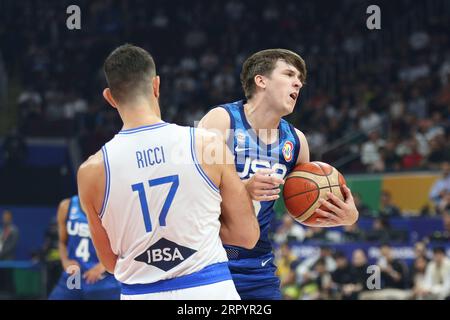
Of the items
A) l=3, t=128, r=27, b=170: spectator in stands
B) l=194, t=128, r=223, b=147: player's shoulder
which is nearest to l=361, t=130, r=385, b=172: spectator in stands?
l=3, t=128, r=27, b=170: spectator in stands

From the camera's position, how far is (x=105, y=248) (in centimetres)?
439

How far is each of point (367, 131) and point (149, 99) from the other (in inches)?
552

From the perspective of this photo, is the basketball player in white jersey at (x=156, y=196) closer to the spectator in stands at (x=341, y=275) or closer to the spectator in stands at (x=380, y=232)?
the spectator in stands at (x=341, y=275)

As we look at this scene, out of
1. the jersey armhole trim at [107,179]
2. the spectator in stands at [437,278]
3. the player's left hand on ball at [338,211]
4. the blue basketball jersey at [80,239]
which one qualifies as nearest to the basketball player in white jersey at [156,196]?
the jersey armhole trim at [107,179]

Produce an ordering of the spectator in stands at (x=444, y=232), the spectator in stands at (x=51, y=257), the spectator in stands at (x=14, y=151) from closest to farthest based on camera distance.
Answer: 1. the spectator in stands at (x=444, y=232)
2. the spectator in stands at (x=51, y=257)
3. the spectator in stands at (x=14, y=151)

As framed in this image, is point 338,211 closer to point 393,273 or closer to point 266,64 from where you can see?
point 266,64

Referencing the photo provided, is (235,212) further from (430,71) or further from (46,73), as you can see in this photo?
(46,73)

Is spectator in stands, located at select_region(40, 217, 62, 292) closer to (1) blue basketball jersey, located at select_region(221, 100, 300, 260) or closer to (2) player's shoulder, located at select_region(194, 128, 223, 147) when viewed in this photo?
(1) blue basketball jersey, located at select_region(221, 100, 300, 260)

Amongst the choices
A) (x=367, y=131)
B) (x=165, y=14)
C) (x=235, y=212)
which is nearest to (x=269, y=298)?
(x=235, y=212)

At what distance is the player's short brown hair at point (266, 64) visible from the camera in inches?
222

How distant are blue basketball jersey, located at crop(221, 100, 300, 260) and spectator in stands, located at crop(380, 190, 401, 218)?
8.13 m

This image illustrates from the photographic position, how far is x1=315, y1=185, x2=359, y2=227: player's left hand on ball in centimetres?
518

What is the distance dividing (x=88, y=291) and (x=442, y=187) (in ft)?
24.8

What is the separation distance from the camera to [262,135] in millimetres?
5773
